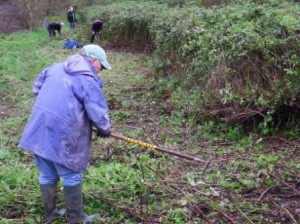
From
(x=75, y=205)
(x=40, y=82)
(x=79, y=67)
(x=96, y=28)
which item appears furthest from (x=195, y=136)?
(x=96, y=28)

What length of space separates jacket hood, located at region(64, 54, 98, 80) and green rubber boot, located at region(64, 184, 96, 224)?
1.00m

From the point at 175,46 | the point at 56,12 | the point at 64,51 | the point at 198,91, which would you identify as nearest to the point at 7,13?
the point at 56,12

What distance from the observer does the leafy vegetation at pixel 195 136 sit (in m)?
4.93

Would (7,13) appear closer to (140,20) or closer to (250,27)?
(140,20)

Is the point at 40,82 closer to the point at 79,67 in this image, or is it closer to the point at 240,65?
the point at 79,67

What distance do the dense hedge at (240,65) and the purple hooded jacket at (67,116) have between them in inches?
131

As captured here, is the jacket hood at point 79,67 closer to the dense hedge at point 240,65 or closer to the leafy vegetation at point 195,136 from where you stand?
the leafy vegetation at point 195,136

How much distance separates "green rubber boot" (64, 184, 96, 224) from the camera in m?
4.56

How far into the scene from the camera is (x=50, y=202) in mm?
4734

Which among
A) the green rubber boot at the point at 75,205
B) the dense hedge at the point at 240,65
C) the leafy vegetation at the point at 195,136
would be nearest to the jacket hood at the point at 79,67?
the green rubber boot at the point at 75,205

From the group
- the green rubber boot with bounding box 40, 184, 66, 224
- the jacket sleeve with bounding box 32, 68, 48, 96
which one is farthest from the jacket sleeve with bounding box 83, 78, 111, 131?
the green rubber boot with bounding box 40, 184, 66, 224

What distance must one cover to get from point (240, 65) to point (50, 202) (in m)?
4.02

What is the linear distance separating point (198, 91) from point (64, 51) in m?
11.3

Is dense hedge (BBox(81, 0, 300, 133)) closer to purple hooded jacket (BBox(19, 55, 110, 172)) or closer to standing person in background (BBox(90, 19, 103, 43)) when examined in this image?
purple hooded jacket (BBox(19, 55, 110, 172))
